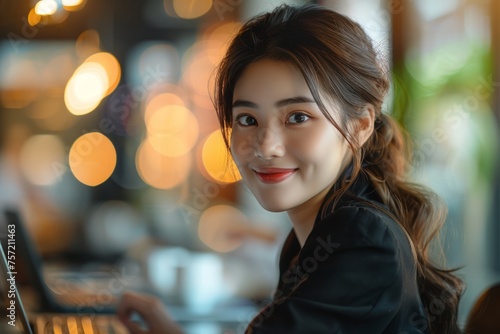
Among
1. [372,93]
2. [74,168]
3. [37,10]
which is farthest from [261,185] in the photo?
[74,168]

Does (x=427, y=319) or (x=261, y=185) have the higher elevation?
(x=261, y=185)

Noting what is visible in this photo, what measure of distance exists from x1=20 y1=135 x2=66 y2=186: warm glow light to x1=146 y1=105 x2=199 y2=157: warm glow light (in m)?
0.44

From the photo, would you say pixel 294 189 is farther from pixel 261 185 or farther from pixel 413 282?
pixel 413 282

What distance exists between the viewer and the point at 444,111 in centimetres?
287

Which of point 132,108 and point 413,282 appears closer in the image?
point 413,282

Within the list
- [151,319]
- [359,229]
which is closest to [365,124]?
[359,229]

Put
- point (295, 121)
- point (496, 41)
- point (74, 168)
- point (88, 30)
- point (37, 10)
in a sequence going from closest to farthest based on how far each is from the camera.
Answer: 1. point (295, 121)
2. point (37, 10)
3. point (496, 41)
4. point (88, 30)
5. point (74, 168)

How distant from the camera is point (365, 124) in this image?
2.76 ft

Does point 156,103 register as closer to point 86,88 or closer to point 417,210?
point 86,88

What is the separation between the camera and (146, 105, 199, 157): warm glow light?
11.4 feet

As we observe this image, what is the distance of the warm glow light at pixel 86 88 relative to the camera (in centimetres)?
308

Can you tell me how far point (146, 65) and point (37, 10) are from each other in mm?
2282

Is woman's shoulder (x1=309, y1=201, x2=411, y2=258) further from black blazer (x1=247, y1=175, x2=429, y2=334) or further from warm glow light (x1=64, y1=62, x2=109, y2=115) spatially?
warm glow light (x1=64, y1=62, x2=109, y2=115)

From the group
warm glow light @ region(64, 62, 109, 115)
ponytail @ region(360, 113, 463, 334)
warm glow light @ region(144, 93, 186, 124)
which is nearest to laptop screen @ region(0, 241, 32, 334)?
ponytail @ region(360, 113, 463, 334)
